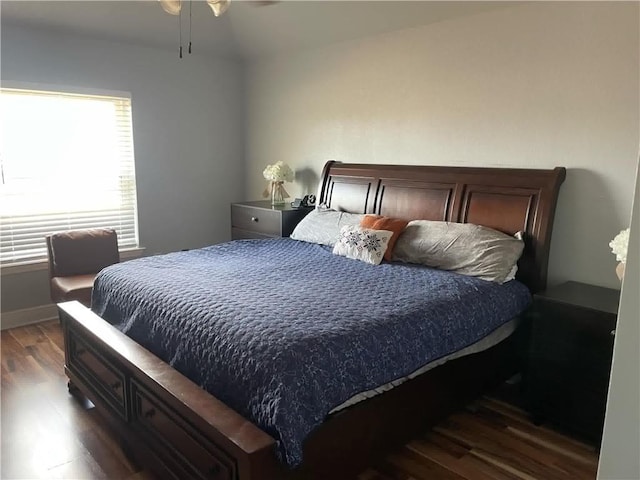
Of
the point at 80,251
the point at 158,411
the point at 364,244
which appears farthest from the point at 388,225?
the point at 80,251

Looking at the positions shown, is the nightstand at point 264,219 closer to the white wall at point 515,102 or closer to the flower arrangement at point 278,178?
the flower arrangement at point 278,178

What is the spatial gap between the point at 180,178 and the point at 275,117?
1076mm

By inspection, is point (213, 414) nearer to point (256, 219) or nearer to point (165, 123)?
point (256, 219)

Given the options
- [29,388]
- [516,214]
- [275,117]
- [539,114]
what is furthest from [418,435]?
[275,117]

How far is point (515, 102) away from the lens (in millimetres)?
3043

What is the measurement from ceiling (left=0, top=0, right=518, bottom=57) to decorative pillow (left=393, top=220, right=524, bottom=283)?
1.41 m

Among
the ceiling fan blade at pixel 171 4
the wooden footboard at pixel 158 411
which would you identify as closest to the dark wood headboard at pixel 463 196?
the ceiling fan blade at pixel 171 4

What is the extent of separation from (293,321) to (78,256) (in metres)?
2.54

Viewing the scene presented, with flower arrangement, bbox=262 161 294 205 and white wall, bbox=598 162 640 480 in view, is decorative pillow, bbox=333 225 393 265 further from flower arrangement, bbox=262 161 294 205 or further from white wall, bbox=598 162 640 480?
white wall, bbox=598 162 640 480

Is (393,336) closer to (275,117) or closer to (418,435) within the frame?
(418,435)

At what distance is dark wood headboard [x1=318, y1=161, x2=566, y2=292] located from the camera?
2.86 metres

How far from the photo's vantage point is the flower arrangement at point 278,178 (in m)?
4.34

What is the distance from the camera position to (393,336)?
199 cm

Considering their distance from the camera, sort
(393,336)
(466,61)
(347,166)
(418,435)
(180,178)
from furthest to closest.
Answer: (180,178) → (347,166) → (466,61) → (418,435) → (393,336)
